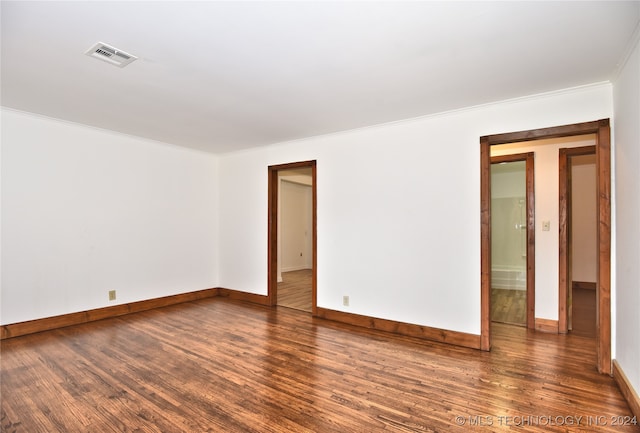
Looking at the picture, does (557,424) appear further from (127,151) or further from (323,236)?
(127,151)

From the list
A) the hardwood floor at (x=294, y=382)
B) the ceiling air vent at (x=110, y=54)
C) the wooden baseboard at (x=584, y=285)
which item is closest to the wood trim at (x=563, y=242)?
the hardwood floor at (x=294, y=382)

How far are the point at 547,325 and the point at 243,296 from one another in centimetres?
426

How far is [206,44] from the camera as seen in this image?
7.09ft

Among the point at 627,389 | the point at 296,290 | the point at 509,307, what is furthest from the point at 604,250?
the point at 296,290

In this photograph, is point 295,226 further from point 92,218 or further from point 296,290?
point 92,218

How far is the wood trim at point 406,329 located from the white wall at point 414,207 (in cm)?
7

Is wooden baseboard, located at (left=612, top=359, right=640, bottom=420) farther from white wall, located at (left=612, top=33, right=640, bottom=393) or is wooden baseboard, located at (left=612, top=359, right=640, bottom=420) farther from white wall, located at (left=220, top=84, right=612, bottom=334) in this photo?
white wall, located at (left=220, top=84, right=612, bottom=334)

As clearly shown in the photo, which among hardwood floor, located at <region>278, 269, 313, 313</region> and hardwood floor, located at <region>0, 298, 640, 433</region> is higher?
hardwood floor, located at <region>0, 298, 640, 433</region>

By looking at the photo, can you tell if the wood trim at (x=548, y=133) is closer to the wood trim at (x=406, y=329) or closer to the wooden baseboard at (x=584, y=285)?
the wood trim at (x=406, y=329)

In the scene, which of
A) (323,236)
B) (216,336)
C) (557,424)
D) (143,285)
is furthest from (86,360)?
(557,424)

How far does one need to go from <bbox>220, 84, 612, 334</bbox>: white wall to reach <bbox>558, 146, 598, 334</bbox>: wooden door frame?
94mm

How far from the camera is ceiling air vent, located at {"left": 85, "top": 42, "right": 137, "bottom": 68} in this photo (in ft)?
7.21

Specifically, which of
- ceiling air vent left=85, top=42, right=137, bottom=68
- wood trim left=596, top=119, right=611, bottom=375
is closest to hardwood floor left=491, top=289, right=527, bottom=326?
wood trim left=596, top=119, right=611, bottom=375

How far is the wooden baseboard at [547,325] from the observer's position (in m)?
3.75
